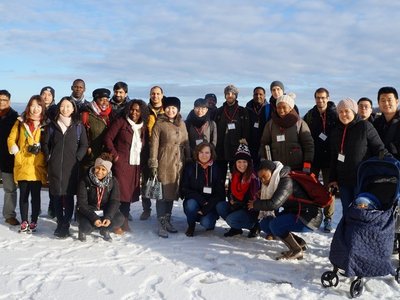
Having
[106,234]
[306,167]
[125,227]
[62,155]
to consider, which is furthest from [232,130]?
[62,155]

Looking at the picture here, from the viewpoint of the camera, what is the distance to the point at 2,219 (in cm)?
655

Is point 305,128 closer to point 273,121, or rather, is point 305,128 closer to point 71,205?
point 273,121

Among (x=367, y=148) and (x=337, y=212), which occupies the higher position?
(x=367, y=148)

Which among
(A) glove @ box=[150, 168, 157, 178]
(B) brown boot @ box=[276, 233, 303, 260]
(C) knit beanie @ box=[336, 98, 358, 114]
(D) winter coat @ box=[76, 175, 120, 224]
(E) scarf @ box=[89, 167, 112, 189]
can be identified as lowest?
(B) brown boot @ box=[276, 233, 303, 260]

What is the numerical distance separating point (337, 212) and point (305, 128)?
2.53 m

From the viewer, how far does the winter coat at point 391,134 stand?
507 cm

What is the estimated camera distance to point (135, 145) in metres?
6.02

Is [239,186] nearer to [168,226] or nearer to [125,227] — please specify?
[168,226]

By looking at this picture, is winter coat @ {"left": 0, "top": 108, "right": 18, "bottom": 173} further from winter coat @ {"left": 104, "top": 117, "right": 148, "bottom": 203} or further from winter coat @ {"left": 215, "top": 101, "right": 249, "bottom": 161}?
winter coat @ {"left": 215, "top": 101, "right": 249, "bottom": 161}

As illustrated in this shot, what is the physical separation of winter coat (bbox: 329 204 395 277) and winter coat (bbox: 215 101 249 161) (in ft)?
9.81

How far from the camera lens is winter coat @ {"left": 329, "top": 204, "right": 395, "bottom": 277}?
393cm

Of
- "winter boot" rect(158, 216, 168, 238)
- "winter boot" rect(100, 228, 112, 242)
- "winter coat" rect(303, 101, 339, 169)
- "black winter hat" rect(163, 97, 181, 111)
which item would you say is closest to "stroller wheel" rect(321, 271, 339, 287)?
"winter boot" rect(158, 216, 168, 238)

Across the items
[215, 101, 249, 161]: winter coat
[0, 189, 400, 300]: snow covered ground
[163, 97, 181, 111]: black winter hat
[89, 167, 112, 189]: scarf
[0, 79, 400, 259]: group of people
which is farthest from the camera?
[215, 101, 249, 161]: winter coat

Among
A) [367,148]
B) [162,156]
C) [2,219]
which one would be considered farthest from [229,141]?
[2,219]
